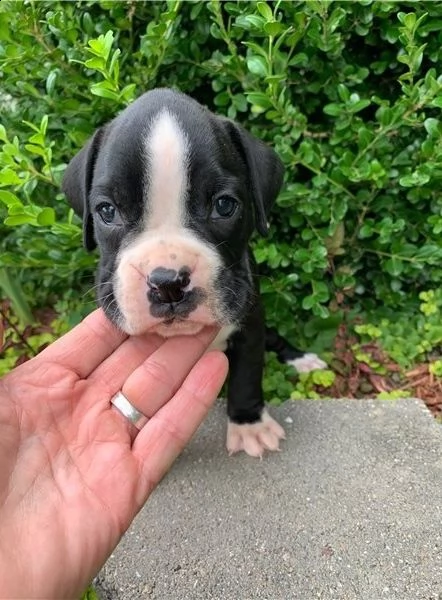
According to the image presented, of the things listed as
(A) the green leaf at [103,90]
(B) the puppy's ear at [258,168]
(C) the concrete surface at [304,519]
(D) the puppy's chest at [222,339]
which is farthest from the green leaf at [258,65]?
(C) the concrete surface at [304,519]

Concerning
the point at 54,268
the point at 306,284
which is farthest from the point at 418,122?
the point at 54,268

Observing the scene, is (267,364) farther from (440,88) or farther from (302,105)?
(440,88)

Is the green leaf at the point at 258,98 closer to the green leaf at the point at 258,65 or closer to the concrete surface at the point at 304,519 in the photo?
the green leaf at the point at 258,65

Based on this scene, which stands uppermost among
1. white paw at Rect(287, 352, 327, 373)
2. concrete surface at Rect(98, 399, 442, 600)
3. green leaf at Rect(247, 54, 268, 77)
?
green leaf at Rect(247, 54, 268, 77)

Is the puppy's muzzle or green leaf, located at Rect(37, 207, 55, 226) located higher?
green leaf, located at Rect(37, 207, 55, 226)

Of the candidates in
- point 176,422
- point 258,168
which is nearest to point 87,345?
point 176,422

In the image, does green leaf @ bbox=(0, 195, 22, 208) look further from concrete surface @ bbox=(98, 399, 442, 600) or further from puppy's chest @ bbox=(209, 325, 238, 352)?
concrete surface @ bbox=(98, 399, 442, 600)

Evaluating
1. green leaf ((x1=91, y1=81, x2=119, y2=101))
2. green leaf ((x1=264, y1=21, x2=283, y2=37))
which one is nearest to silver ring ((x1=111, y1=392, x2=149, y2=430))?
green leaf ((x1=91, y1=81, x2=119, y2=101))
